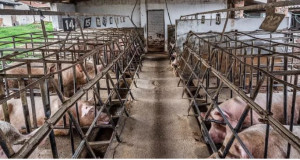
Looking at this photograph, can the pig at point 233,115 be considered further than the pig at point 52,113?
No

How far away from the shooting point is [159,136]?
13.7ft

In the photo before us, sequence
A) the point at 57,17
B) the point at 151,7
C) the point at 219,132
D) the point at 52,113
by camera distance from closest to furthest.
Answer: the point at 219,132 < the point at 52,113 < the point at 57,17 < the point at 151,7

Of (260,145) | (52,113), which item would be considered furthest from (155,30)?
(260,145)

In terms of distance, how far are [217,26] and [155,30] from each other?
7.63m

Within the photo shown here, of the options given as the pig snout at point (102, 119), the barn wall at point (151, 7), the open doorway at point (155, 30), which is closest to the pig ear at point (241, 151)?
the pig snout at point (102, 119)

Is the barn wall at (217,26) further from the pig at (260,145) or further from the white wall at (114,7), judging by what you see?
the white wall at (114,7)

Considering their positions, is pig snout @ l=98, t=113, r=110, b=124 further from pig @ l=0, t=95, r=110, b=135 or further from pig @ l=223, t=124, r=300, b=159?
pig @ l=223, t=124, r=300, b=159

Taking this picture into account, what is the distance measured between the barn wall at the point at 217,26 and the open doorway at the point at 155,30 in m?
6.63

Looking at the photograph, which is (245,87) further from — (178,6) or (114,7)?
(114,7)

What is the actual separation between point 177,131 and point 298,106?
84.2 inches

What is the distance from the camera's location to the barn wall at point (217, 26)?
29.4 ft

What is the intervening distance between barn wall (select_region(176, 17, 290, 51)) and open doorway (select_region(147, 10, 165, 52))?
6.63m

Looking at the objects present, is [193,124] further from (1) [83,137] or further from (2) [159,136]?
(1) [83,137]

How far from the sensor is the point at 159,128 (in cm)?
449
